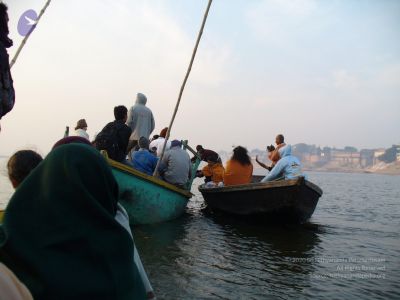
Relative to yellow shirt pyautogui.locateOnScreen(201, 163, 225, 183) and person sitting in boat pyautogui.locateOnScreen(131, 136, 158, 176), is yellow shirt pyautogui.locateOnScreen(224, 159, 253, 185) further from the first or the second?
person sitting in boat pyautogui.locateOnScreen(131, 136, 158, 176)

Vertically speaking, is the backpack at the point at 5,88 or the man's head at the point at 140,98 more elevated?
the man's head at the point at 140,98

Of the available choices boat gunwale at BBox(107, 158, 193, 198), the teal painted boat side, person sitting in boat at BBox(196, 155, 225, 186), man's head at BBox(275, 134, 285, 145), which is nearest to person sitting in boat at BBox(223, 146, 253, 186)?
man's head at BBox(275, 134, 285, 145)

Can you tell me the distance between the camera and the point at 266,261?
5660 millimetres

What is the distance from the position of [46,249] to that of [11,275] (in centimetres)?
16

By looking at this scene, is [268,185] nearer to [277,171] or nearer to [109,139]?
[277,171]

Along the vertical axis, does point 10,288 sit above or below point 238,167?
below

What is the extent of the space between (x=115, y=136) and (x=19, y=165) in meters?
4.58

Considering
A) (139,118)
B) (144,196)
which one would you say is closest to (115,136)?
(144,196)

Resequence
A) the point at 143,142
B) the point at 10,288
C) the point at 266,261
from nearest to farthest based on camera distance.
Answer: the point at 10,288 < the point at 266,261 < the point at 143,142

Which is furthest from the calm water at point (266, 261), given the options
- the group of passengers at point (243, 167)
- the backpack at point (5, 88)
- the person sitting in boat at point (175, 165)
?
the backpack at point (5, 88)

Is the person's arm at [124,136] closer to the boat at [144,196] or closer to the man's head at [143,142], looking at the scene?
the boat at [144,196]

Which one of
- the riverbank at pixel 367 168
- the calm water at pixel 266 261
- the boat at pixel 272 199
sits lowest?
the calm water at pixel 266 261

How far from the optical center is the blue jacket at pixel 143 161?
8.09 meters

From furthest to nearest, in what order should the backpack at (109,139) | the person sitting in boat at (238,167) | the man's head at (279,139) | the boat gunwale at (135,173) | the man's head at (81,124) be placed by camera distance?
1. the man's head at (279,139)
2. the person sitting in boat at (238,167)
3. the man's head at (81,124)
4. the backpack at (109,139)
5. the boat gunwale at (135,173)
